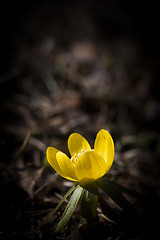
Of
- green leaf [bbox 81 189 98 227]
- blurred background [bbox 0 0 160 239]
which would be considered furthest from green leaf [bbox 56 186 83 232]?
blurred background [bbox 0 0 160 239]

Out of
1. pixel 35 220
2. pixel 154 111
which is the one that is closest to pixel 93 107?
pixel 154 111

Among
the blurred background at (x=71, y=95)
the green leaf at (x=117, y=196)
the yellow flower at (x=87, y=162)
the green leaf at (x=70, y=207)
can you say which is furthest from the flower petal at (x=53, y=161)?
the blurred background at (x=71, y=95)

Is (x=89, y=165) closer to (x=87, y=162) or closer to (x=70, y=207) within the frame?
(x=87, y=162)

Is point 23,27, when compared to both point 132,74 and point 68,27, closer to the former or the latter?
point 68,27

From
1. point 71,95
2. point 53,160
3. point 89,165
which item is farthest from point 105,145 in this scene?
point 71,95

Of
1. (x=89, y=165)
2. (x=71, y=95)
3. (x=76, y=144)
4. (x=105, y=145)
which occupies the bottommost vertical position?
(x=89, y=165)
